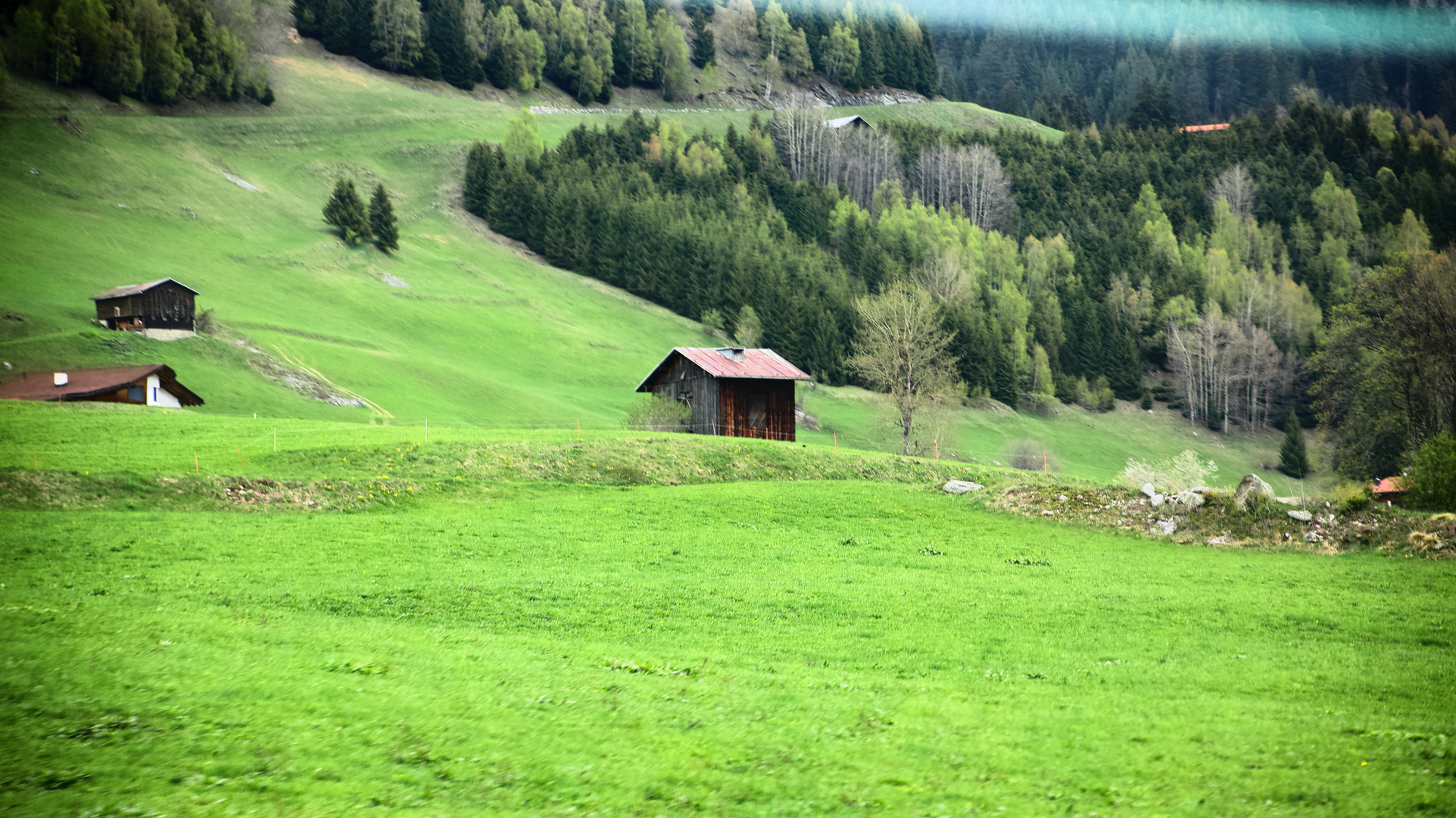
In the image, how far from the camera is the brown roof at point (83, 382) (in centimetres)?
5319

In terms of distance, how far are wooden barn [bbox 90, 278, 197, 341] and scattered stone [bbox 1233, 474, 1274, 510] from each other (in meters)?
68.5

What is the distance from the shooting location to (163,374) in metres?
57.9

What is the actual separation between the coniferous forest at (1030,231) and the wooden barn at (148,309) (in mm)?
63808

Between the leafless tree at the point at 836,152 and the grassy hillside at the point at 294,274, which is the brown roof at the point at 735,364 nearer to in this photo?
the grassy hillside at the point at 294,274

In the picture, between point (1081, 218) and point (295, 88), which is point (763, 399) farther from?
point (295, 88)

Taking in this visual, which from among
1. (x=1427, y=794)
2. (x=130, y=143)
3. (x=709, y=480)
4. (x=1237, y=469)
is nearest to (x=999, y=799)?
(x=1427, y=794)

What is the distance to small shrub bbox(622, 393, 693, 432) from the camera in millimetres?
57719

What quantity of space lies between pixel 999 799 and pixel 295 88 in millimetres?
184082

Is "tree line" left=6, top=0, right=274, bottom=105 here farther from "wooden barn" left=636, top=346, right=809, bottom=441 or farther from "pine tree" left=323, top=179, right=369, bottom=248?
"wooden barn" left=636, top=346, right=809, bottom=441

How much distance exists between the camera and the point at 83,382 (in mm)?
55312

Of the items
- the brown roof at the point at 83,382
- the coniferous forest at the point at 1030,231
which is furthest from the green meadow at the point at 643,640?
the coniferous forest at the point at 1030,231

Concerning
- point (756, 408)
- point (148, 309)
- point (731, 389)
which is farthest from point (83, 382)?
point (756, 408)

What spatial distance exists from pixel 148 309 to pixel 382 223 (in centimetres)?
4496

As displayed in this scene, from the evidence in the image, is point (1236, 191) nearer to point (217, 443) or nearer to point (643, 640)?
point (217, 443)
